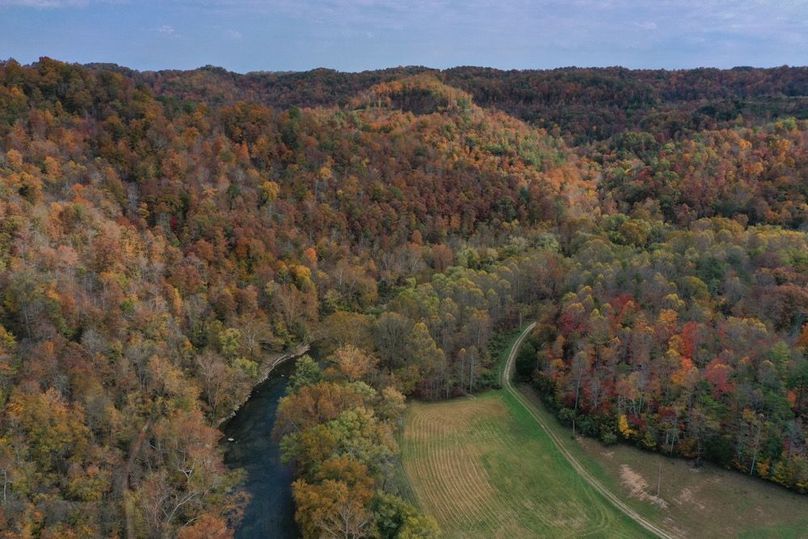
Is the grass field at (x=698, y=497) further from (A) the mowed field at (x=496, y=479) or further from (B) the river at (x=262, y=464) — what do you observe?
(B) the river at (x=262, y=464)

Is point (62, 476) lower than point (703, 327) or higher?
lower

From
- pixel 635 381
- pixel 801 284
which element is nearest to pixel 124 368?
pixel 635 381

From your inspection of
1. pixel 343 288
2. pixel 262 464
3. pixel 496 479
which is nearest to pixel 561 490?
pixel 496 479

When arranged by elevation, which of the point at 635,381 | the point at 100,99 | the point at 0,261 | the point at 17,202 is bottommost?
the point at 635,381

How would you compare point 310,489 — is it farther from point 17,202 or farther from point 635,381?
point 17,202

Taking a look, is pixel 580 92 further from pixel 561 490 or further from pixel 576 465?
pixel 561 490

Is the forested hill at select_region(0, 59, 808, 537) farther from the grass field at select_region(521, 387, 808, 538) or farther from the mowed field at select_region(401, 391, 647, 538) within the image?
the mowed field at select_region(401, 391, 647, 538)
